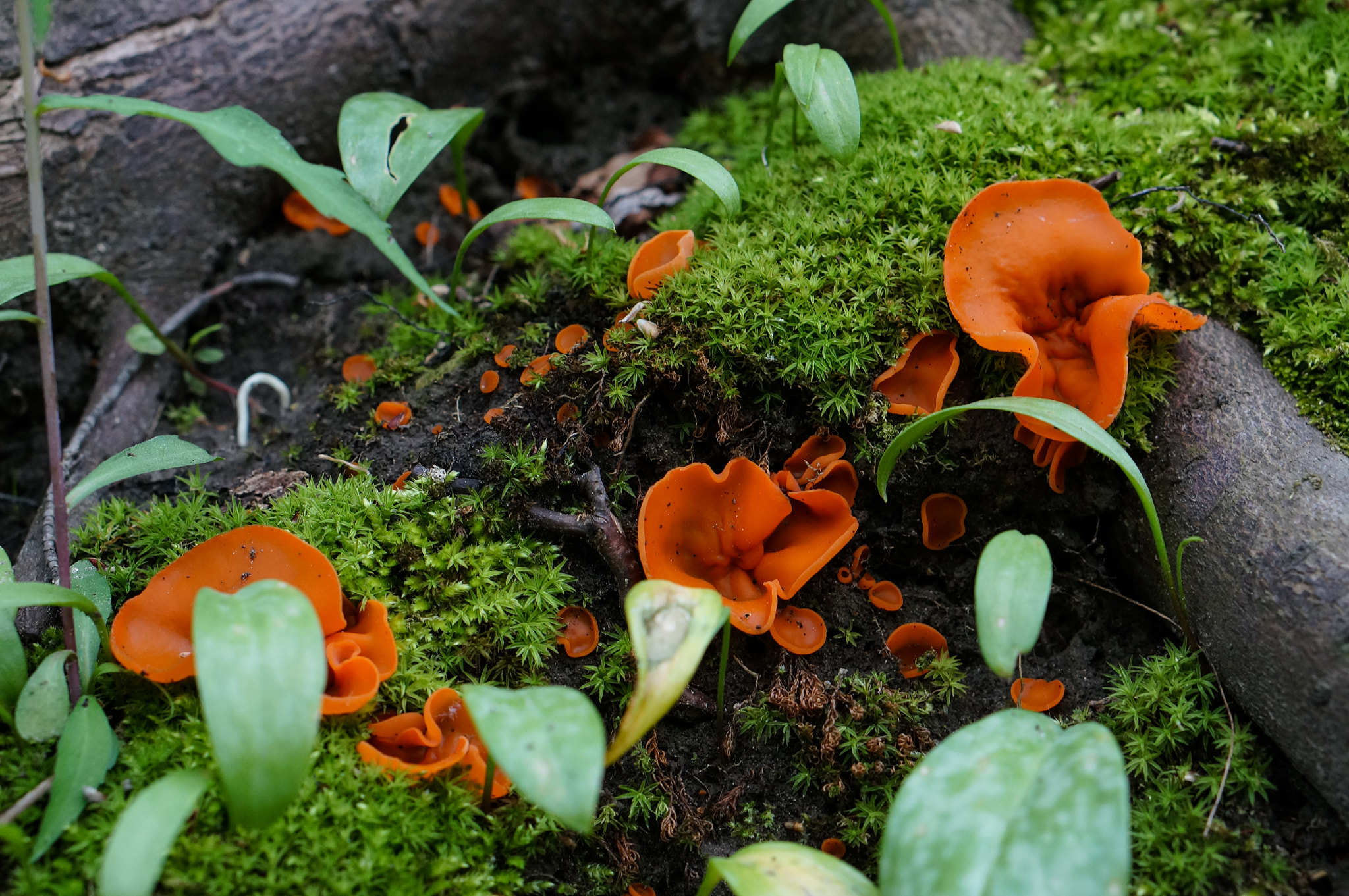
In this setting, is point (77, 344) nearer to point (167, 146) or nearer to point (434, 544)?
point (167, 146)

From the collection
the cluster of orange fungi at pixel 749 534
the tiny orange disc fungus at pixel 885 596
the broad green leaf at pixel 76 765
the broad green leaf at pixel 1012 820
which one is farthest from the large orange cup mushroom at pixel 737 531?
the broad green leaf at pixel 76 765

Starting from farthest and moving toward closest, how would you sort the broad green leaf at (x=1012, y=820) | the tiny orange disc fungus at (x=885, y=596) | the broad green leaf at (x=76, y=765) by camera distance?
the tiny orange disc fungus at (x=885, y=596), the broad green leaf at (x=76, y=765), the broad green leaf at (x=1012, y=820)

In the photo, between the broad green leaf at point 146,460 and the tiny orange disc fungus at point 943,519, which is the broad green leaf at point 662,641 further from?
the broad green leaf at point 146,460

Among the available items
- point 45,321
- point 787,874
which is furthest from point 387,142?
point 787,874

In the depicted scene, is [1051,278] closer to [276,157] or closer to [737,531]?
[737,531]

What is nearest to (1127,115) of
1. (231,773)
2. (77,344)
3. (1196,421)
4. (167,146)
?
(1196,421)

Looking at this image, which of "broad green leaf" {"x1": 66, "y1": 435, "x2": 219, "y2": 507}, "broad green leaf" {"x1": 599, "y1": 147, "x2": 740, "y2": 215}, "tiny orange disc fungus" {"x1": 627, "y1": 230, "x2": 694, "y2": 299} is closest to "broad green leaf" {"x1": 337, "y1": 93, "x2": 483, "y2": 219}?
"broad green leaf" {"x1": 599, "y1": 147, "x2": 740, "y2": 215}
